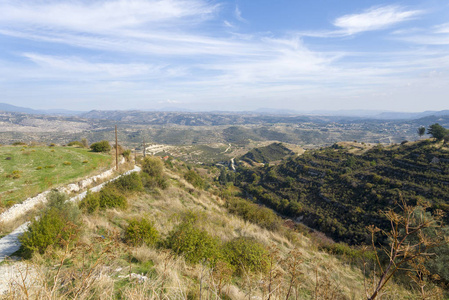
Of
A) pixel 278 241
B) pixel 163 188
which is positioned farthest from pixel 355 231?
pixel 163 188

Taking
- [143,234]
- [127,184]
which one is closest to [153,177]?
[127,184]

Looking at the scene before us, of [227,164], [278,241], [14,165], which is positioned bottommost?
[227,164]

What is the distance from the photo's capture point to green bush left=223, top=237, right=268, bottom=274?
7.73 m

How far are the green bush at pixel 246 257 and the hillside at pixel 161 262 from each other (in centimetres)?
4

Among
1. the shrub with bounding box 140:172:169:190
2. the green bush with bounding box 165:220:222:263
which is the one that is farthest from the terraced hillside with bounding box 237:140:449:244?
the green bush with bounding box 165:220:222:263

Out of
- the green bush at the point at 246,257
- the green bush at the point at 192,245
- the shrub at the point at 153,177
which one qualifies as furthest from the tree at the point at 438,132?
the green bush at the point at 192,245

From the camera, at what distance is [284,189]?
50.8 metres

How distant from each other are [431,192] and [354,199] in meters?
9.99

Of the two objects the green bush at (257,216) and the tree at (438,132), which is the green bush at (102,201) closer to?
the green bush at (257,216)

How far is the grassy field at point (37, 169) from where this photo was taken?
13.8 metres

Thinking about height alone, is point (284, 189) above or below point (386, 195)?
below

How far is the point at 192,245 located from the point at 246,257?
2.17m

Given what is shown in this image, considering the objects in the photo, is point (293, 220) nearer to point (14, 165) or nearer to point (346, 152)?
point (346, 152)

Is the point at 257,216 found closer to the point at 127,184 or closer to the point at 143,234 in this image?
the point at 127,184
